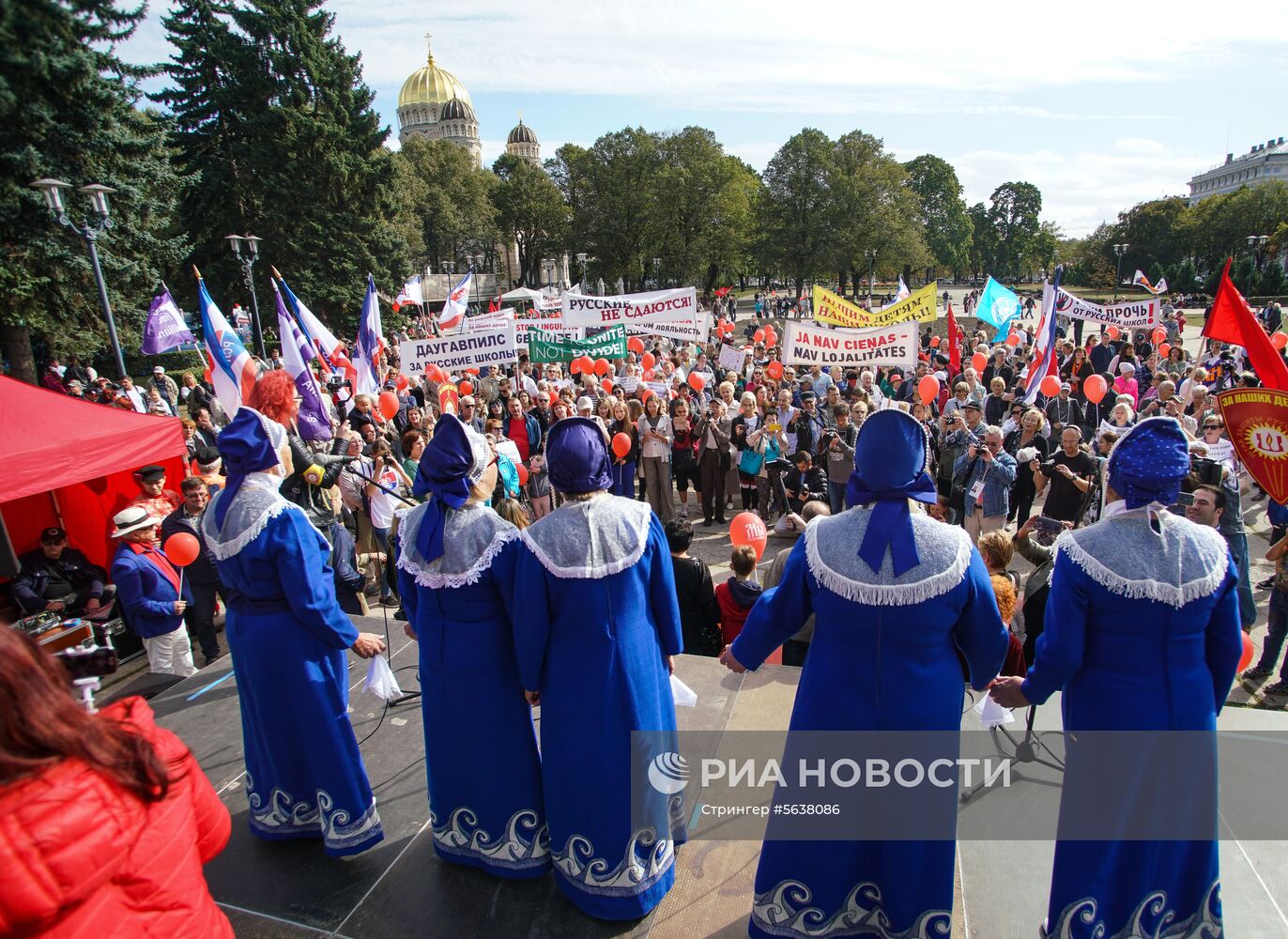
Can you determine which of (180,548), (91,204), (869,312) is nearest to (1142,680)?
(180,548)

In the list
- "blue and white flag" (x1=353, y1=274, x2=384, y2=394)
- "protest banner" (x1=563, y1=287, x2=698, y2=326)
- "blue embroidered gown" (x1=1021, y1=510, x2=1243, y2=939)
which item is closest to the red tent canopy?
"blue and white flag" (x1=353, y1=274, x2=384, y2=394)

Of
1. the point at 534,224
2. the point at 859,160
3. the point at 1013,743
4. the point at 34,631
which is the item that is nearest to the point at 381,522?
the point at 34,631

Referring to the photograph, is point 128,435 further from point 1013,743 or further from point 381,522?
point 1013,743

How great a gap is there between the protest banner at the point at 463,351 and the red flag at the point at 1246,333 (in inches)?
317

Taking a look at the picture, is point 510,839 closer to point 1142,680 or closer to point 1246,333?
point 1142,680

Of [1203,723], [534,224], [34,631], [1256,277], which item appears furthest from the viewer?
[534,224]

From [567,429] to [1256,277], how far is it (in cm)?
6000

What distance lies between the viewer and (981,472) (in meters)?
7.51

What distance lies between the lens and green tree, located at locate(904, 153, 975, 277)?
72.4 meters

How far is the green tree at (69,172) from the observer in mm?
3990

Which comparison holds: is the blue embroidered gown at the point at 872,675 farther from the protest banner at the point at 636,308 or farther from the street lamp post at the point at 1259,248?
the street lamp post at the point at 1259,248

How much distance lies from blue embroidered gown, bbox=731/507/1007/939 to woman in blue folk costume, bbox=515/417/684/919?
43 cm

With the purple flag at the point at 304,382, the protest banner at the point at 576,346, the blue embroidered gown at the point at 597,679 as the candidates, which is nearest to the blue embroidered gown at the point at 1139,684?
the blue embroidered gown at the point at 597,679

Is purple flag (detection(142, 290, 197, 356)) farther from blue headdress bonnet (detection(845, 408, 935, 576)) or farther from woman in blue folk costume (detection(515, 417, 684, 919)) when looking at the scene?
blue headdress bonnet (detection(845, 408, 935, 576))
